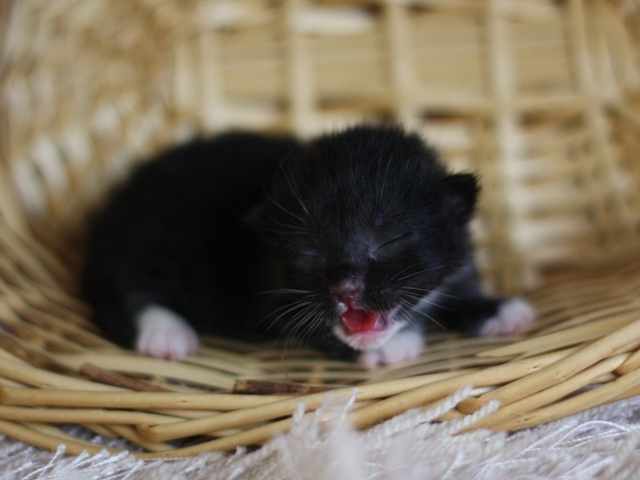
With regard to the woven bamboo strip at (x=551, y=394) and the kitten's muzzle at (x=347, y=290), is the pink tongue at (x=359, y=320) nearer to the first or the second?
the kitten's muzzle at (x=347, y=290)

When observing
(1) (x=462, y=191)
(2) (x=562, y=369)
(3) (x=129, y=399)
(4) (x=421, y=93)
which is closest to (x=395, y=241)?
(1) (x=462, y=191)

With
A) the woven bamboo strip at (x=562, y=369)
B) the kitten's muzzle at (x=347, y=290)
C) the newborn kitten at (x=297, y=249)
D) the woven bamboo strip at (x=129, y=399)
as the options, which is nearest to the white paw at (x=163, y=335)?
the newborn kitten at (x=297, y=249)

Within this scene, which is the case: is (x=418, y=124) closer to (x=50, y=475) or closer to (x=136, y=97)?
(x=136, y=97)

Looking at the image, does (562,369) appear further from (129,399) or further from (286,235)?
(129,399)

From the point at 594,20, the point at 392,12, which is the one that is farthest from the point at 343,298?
the point at 594,20

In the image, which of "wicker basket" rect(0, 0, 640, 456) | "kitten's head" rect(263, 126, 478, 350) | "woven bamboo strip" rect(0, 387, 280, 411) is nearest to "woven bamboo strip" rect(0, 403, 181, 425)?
"woven bamboo strip" rect(0, 387, 280, 411)

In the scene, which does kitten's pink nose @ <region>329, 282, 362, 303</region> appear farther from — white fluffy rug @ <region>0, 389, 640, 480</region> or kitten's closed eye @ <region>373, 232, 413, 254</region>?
white fluffy rug @ <region>0, 389, 640, 480</region>

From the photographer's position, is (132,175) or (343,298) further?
(132,175)
